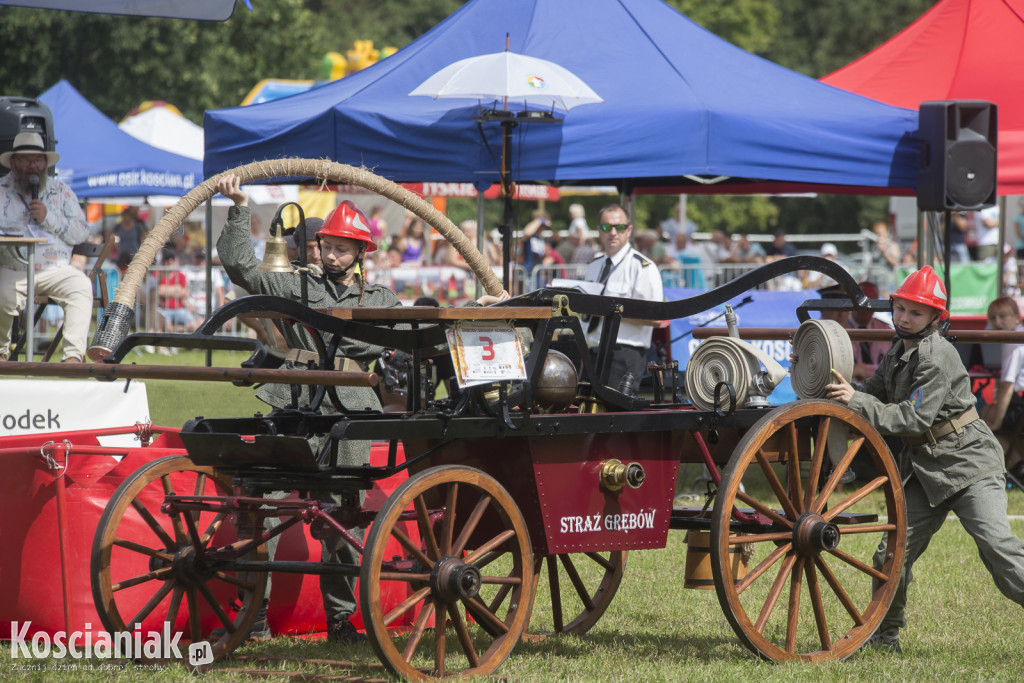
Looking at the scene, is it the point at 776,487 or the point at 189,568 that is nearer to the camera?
the point at 189,568

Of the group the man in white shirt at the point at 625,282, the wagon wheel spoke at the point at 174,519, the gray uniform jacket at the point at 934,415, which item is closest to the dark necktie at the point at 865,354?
the man in white shirt at the point at 625,282

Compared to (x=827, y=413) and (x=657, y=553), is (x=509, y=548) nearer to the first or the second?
(x=827, y=413)

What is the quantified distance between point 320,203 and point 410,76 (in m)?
17.5

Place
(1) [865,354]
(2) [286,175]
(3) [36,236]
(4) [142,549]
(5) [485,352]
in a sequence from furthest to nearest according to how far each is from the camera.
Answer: (1) [865,354] < (3) [36,236] < (2) [286,175] < (4) [142,549] < (5) [485,352]

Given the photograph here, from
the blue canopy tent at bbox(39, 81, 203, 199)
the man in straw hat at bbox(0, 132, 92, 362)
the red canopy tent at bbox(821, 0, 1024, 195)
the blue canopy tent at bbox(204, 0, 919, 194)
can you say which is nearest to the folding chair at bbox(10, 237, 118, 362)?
the man in straw hat at bbox(0, 132, 92, 362)

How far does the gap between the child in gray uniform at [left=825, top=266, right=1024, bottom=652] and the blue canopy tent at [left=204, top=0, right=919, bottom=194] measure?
3.75 meters

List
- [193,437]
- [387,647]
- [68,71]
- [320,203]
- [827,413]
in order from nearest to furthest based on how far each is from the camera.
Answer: [387,647] → [193,437] → [827,413] → [320,203] → [68,71]

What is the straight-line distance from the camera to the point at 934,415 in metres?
5.25

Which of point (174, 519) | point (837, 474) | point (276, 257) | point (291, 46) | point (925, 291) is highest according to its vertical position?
point (291, 46)

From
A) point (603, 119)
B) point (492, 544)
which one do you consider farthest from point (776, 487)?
point (603, 119)

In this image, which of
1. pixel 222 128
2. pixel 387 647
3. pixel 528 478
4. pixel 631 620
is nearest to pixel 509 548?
pixel 528 478

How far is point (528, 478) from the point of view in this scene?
479cm

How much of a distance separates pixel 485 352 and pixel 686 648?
1.85 metres

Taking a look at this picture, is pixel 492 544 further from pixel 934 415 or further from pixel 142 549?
pixel 934 415
